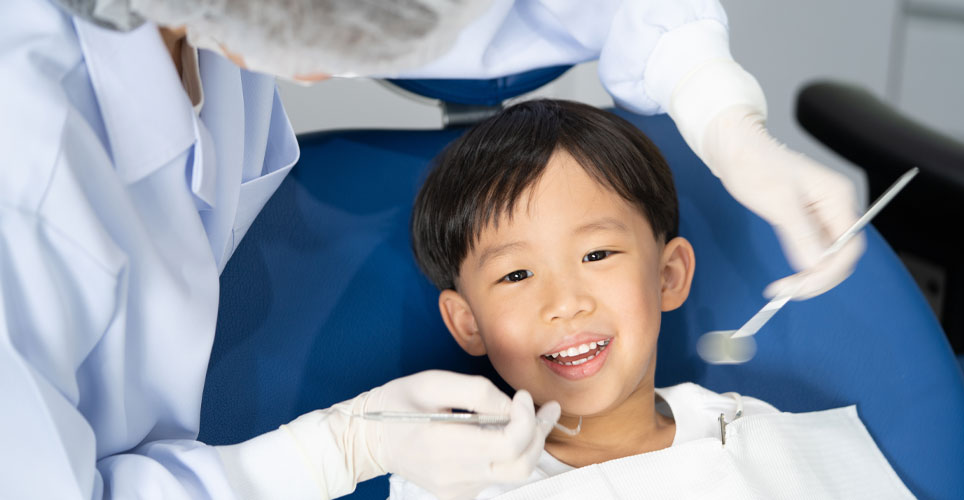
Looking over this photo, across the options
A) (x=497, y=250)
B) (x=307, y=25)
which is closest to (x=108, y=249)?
(x=307, y=25)

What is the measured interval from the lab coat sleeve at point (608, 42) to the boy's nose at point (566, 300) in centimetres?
31

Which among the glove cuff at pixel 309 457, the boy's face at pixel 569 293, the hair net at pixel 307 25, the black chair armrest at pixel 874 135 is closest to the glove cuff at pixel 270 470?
the glove cuff at pixel 309 457

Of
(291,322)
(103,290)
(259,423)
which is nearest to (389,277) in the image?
(291,322)

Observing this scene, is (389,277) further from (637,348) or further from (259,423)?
(637,348)

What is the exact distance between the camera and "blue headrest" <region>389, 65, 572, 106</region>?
1272 mm

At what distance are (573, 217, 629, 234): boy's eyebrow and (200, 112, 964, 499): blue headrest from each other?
0.25 meters

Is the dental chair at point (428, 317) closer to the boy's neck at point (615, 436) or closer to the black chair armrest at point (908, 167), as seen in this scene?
the boy's neck at point (615, 436)

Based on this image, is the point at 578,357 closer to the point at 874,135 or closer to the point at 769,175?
the point at 769,175

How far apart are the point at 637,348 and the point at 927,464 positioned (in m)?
0.44

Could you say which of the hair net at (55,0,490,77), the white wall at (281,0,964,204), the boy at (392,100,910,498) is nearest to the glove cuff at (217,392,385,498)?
the boy at (392,100,910,498)

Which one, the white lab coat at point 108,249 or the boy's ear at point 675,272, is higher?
the white lab coat at point 108,249

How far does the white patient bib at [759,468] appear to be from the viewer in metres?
0.94

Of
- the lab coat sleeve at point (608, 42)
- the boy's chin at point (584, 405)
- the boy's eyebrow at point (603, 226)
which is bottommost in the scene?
the boy's chin at point (584, 405)

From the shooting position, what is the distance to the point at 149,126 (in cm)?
78
